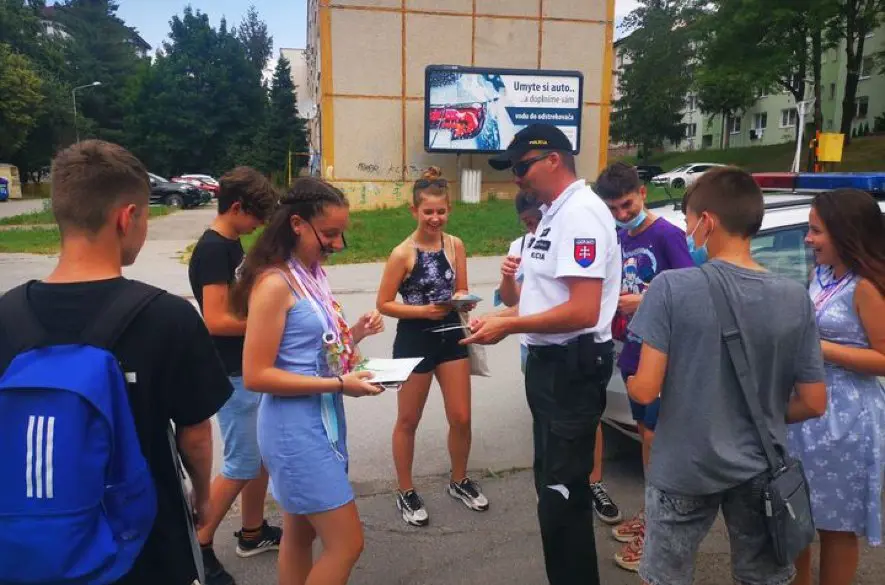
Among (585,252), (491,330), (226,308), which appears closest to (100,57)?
(226,308)

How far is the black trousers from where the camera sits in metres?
2.65

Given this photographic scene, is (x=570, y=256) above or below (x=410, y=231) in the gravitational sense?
above

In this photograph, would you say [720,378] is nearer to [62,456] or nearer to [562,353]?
[562,353]

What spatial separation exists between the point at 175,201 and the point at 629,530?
104ft

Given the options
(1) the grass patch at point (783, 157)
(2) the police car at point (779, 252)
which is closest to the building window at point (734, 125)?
(1) the grass patch at point (783, 157)

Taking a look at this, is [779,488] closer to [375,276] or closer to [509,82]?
[375,276]

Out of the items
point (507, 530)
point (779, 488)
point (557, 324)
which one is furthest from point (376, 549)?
point (779, 488)

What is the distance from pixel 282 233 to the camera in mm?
2432

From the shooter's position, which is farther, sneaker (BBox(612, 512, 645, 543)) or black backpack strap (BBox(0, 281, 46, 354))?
sneaker (BBox(612, 512, 645, 543))

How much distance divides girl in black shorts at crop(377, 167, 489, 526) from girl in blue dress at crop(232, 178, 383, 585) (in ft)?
3.88

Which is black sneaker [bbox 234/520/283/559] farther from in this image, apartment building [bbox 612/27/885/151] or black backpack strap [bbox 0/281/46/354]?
apartment building [bbox 612/27/885/151]

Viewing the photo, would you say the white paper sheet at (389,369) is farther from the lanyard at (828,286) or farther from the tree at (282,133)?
the tree at (282,133)

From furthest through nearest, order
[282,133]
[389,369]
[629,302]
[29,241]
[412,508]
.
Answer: [282,133] < [29,241] < [412,508] < [629,302] < [389,369]

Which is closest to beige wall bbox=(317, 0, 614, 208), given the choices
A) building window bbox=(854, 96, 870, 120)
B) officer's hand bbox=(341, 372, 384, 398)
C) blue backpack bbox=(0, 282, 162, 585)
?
officer's hand bbox=(341, 372, 384, 398)
